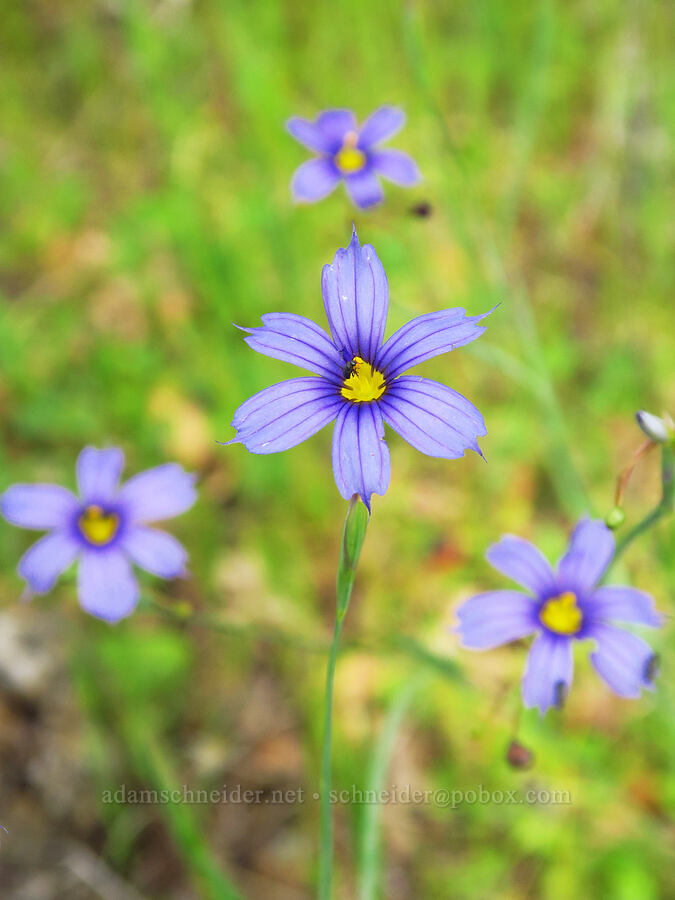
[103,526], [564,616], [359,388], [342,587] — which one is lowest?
[342,587]

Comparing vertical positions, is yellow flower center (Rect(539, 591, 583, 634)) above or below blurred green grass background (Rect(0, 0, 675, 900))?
below

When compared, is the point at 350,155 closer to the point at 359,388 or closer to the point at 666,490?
the point at 359,388

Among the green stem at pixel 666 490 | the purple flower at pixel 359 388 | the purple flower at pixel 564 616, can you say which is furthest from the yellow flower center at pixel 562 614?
the purple flower at pixel 359 388

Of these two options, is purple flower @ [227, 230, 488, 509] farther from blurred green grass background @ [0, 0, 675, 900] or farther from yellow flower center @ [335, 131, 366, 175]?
yellow flower center @ [335, 131, 366, 175]

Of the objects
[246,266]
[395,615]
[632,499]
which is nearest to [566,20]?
[246,266]

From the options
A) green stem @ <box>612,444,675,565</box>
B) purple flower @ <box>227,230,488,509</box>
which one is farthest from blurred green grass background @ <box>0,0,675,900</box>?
purple flower @ <box>227,230,488,509</box>

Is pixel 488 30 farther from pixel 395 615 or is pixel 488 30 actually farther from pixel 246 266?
pixel 395 615

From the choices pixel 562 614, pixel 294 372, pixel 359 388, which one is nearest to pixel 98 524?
pixel 359 388
